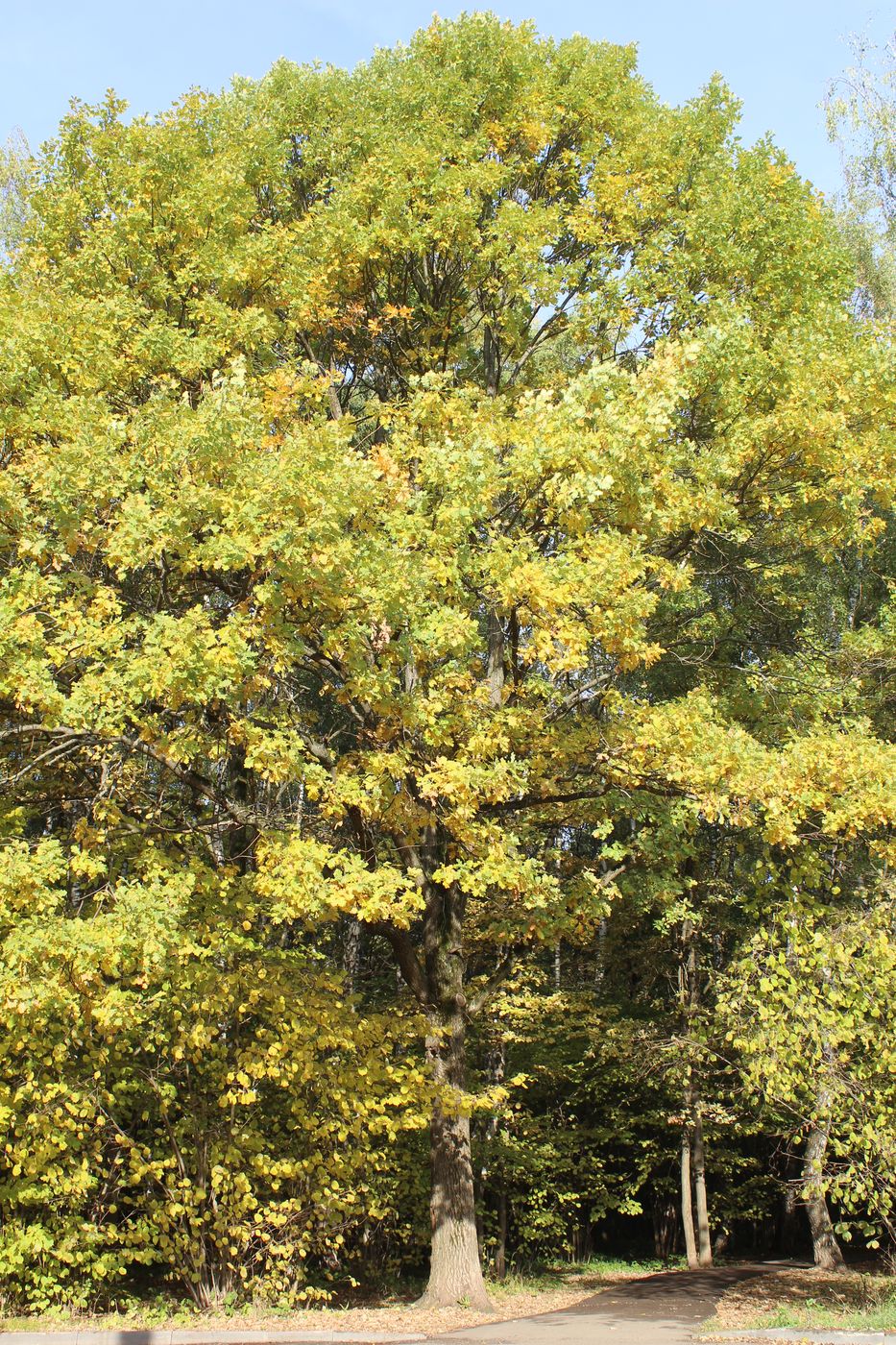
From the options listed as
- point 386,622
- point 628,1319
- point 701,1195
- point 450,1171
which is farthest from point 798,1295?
point 386,622

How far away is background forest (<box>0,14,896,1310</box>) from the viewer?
28.2 ft

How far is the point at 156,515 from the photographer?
337 inches

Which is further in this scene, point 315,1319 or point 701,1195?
point 701,1195

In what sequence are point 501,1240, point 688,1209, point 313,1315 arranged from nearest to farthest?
1. point 313,1315
2. point 501,1240
3. point 688,1209

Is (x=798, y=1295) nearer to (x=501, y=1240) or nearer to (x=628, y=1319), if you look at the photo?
(x=628, y=1319)

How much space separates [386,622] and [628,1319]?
784 centimetres

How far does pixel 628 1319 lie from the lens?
1110 cm

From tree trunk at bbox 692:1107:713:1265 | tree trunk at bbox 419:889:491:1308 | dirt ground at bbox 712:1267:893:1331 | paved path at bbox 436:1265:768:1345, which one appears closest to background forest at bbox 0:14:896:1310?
tree trunk at bbox 419:889:491:1308

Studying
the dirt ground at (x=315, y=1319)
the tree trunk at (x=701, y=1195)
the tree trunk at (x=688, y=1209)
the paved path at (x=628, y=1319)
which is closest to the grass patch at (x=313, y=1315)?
the dirt ground at (x=315, y=1319)

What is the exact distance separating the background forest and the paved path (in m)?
1.13

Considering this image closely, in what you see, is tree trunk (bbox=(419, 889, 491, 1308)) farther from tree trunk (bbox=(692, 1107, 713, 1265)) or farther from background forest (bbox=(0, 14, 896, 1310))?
tree trunk (bbox=(692, 1107, 713, 1265))

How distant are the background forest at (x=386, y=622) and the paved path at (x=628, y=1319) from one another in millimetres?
1131

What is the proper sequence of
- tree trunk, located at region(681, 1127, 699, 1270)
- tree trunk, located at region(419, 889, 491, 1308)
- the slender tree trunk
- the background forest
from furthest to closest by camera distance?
tree trunk, located at region(681, 1127, 699, 1270) < the slender tree trunk < tree trunk, located at region(419, 889, 491, 1308) < the background forest

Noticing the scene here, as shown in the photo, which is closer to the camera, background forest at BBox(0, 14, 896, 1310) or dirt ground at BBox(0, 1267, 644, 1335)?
background forest at BBox(0, 14, 896, 1310)
